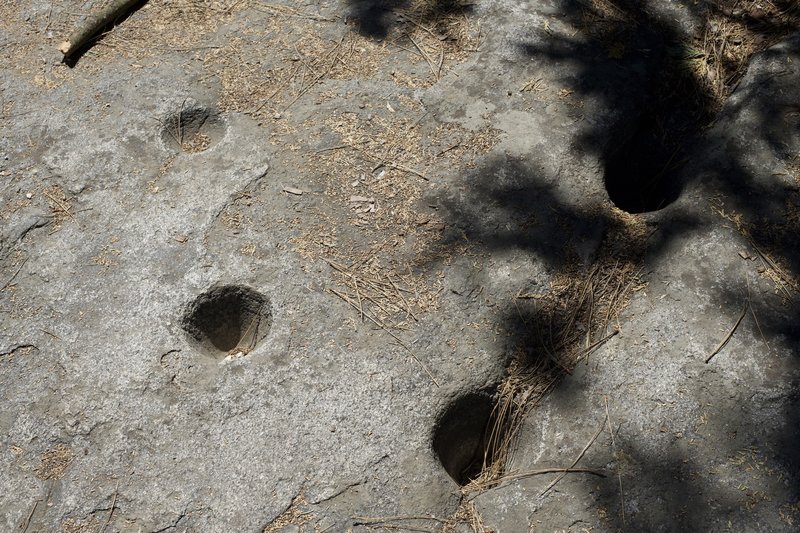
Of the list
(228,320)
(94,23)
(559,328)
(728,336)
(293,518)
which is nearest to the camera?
(293,518)

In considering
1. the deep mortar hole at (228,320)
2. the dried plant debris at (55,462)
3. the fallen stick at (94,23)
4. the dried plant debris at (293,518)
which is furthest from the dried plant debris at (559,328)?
the fallen stick at (94,23)

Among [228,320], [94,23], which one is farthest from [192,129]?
[228,320]

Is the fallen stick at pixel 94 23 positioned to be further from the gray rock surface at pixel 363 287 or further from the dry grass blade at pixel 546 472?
the dry grass blade at pixel 546 472

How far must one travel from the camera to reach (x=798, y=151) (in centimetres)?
298

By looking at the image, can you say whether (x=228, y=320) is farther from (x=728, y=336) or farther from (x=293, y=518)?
(x=728, y=336)

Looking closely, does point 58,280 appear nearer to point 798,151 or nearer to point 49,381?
point 49,381

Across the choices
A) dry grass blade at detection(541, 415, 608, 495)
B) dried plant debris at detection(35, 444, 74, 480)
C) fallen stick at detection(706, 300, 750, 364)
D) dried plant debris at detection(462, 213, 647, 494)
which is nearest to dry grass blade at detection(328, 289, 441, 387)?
dried plant debris at detection(462, 213, 647, 494)

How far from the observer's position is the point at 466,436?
2682 mm

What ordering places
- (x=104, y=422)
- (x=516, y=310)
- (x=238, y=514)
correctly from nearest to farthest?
(x=238, y=514), (x=104, y=422), (x=516, y=310)

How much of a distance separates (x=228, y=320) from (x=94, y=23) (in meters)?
1.85

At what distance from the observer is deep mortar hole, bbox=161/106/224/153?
329cm

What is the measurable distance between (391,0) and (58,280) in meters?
2.11

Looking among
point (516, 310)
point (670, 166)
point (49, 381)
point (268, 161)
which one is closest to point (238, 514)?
point (49, 381)

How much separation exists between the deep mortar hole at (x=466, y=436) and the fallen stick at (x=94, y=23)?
8.50 feet
